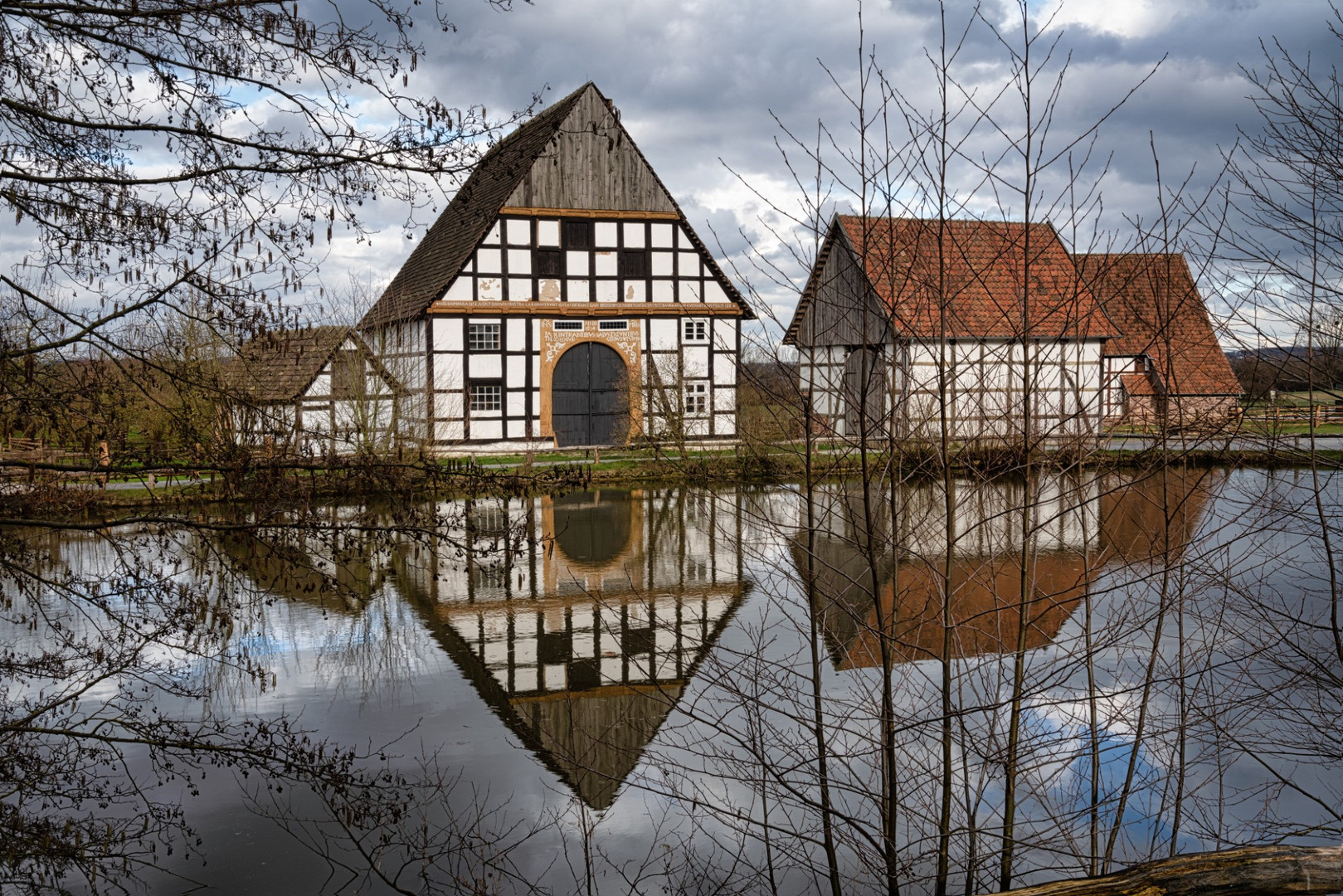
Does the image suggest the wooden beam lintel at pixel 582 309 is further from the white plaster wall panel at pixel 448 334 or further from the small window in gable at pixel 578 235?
the small window in gable at pixel 578 235

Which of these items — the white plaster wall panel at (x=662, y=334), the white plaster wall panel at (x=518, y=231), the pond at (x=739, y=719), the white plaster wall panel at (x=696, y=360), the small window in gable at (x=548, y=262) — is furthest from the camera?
the white plaster wall panel at (x=696, y=360)

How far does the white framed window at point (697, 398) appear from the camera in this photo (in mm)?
27250

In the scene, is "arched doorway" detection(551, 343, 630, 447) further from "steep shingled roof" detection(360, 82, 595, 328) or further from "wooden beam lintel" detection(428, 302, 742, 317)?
"steep shingled roof" detection(360, 82, 595, 328)

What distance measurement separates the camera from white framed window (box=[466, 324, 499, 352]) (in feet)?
86.5

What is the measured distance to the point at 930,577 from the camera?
477 cm

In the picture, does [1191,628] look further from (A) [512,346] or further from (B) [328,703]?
(A) [512,346]

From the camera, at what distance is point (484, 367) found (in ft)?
86.9

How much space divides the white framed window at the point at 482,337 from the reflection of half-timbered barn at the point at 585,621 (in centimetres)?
858

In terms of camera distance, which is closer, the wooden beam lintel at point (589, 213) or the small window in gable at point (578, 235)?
the wooden beam lintel at point (589, 213)

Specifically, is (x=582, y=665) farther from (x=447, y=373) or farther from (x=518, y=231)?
(x=518, y=231)

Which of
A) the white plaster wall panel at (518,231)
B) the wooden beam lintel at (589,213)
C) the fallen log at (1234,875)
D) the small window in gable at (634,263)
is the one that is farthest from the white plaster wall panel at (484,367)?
the fallen log at (1234,875)

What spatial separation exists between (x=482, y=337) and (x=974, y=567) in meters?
20.3

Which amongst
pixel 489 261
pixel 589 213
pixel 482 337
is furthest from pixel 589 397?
pixel 589 213

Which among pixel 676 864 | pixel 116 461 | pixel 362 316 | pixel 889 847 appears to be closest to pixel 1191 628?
pixel 676 864
